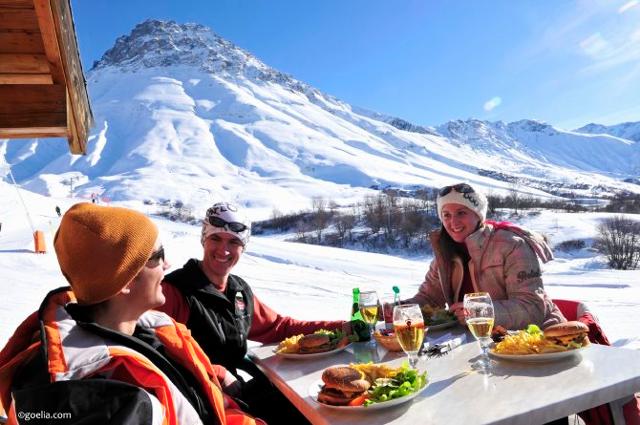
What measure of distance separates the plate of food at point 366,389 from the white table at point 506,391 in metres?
0.03

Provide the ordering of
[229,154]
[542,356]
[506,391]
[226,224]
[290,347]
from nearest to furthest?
1. [506,391]
2. [542,356]
3. [290,347]
4. [226,224]
5. [229,154]

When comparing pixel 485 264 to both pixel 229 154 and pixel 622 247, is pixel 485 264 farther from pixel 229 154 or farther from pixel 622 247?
pixel 229 154

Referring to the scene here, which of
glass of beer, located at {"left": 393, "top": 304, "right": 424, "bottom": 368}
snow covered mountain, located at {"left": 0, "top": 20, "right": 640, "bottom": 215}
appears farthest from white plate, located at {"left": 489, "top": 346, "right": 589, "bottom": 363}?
snow covered mountain, located at {"left": 0, "top": 20, "right": 640, "bottom": 215}

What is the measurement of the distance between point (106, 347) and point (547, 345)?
1.55m

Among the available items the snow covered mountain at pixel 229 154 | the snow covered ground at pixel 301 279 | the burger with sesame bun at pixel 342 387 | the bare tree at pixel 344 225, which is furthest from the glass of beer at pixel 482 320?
the snow covered mountain at pixel 229 154

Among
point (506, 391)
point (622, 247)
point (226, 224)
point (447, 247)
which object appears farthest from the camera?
point (622, 247)

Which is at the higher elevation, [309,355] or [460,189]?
[460,189]

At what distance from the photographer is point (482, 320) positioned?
185 cm

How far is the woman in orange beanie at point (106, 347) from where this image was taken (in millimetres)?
1164

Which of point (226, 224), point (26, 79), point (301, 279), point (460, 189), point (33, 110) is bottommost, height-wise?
point (301, 279)

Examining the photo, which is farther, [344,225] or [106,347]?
[344,225]

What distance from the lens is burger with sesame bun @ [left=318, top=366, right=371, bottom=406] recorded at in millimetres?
1600

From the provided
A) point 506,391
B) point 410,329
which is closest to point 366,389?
point 410,329

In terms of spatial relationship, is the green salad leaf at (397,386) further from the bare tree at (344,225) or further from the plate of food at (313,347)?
the bare tree at (344,225)
